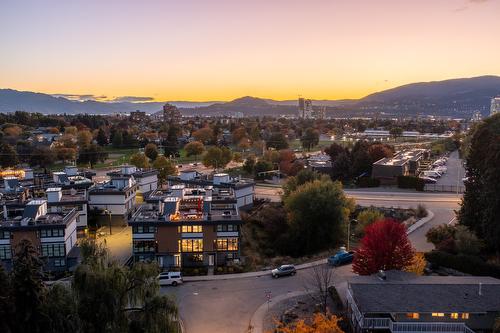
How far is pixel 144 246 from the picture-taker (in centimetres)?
3428

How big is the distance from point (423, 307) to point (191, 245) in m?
18.4

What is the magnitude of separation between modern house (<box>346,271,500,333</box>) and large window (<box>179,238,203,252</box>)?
1446 centimetres

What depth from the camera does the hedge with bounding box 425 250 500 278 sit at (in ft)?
91.7

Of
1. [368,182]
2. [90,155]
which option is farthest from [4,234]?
[90,155]

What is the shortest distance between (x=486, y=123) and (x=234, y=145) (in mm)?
88226

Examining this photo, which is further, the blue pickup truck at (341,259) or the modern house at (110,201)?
the modern house at (110,201)

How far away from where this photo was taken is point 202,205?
1524 inches

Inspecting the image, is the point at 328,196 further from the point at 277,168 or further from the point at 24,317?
the point at 277,168

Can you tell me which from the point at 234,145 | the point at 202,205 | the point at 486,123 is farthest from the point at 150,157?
the point at 486,123

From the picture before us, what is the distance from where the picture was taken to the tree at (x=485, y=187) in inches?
1214

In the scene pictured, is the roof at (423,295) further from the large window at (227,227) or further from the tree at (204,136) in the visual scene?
the tree at (204,136)

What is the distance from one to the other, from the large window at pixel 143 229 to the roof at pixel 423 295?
16.9 meters

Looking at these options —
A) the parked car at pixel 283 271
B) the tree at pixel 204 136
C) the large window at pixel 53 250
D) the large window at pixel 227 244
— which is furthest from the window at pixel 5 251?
the tree at pixel 204 136

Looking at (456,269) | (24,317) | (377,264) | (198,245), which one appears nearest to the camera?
(24,317)
